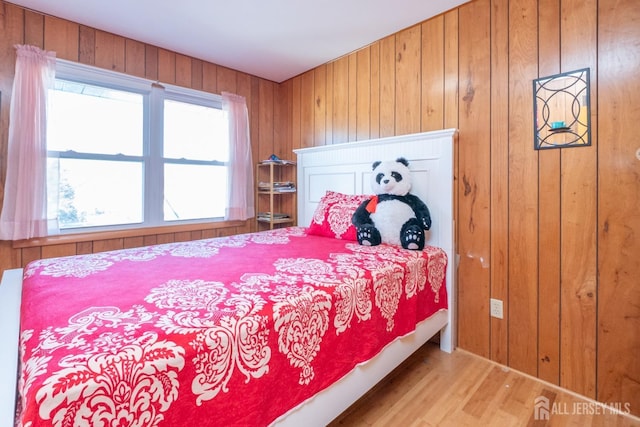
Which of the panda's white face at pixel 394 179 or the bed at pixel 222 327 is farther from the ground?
the panda's white face at pixel 394 179

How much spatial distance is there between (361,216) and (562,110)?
1258 mm

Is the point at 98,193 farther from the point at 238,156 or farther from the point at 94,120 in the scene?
the point at 238,156

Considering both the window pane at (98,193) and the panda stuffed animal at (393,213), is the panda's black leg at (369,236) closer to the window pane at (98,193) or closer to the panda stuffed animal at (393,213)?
the panda stuffed animal at (393,213)

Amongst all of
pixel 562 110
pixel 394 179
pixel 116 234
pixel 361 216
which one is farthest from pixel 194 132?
pixel 562 110

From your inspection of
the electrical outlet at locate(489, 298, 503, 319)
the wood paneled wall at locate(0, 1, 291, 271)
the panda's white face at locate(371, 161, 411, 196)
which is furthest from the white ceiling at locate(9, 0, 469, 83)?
the electrical outlet at locate(489, 298, 503, 319)

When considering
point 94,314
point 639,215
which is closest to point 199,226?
point 94,314

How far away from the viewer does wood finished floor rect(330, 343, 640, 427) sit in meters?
1.40

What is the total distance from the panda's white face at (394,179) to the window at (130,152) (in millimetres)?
1663

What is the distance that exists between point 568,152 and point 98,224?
127 inches

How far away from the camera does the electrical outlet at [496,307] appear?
1868 millimetres

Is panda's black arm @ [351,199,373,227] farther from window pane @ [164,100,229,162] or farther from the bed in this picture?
window pane @ [164,100,229,162]

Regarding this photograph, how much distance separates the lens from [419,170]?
2.14 metres

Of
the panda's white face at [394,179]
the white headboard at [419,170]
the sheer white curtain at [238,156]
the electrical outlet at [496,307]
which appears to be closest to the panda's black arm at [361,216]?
the panda's white face at [394,179]

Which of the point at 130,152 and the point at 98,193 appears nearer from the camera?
the point at 98,193
